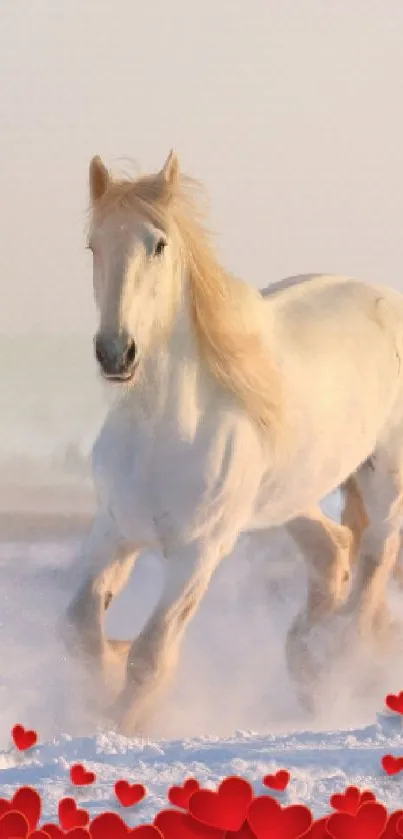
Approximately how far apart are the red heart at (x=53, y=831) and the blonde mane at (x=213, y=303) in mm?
1576

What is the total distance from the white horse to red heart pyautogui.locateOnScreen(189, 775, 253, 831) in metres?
0.96

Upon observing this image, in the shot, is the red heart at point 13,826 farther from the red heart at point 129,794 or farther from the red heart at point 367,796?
the red heart at point 367,796

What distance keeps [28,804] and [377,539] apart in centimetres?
260

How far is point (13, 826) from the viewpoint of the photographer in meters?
2.09

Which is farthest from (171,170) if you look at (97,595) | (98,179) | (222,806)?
(222,806)

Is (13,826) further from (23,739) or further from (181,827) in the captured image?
(23,739)

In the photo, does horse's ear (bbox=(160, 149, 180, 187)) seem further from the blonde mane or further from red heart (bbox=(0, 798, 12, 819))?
red heart (bbox=(0, 798, 12, 819))

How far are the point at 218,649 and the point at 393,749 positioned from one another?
86.1 inches

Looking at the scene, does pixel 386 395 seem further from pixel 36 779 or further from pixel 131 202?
pixel 36 779

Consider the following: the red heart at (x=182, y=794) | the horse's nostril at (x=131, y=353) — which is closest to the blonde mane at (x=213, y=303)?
the horse's nostril at (x=131, y=353)

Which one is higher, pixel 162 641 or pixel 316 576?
pixel 162 641

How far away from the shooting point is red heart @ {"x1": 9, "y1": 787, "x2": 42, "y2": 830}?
2221 mm

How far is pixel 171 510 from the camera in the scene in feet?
10.5

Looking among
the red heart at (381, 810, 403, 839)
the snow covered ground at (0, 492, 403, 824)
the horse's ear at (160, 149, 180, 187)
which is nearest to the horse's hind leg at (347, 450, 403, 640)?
the snow covered ground at (0, 492, 403, 824)
